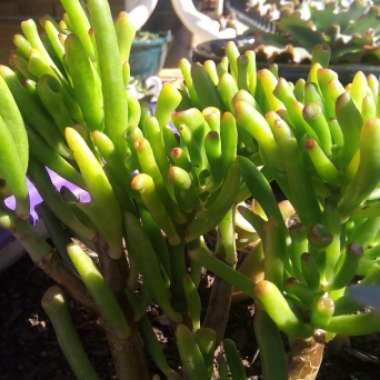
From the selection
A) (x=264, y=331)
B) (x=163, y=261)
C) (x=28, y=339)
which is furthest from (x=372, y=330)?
(x=28, y=339)

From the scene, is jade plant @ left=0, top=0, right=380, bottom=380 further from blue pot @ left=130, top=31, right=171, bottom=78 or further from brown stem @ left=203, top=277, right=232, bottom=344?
blue pot @ left=130, top=31, right=171, bottom=78

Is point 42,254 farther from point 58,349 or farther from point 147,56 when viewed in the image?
point 147,56

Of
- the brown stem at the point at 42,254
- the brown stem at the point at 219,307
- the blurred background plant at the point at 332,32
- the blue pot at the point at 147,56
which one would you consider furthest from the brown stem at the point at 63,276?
the blue pot at the point at 147,56

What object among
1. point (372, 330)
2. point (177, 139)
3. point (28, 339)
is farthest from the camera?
point (28, 339)

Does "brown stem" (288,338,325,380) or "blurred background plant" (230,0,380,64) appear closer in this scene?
"brown stem" (288,338,325,380)

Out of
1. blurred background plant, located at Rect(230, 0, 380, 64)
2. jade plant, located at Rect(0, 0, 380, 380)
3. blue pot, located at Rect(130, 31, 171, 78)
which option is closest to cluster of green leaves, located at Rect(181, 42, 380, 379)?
jade plant, located at Rect(0, 0, 380, 380)

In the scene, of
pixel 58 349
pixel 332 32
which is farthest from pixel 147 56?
pixel 58 349

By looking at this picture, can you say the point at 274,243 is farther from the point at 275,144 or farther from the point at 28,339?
the point at 28,339
